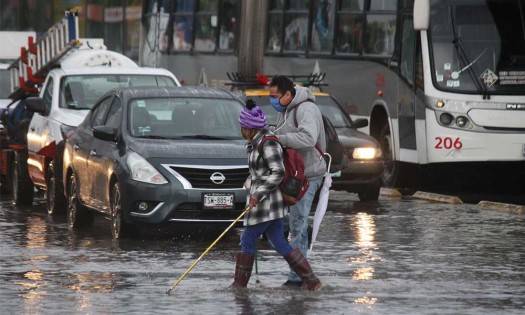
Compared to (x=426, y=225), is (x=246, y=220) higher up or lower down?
higher up

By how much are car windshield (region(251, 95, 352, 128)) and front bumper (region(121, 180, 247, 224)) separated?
23.2 ft

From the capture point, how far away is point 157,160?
16516 millimetres

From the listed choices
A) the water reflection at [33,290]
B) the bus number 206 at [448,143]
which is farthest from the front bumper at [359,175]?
the water reflection at [33,290]

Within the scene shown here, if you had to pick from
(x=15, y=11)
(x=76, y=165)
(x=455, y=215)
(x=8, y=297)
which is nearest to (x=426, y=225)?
(x=455, y=215)

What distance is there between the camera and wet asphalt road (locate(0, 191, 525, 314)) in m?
11.9

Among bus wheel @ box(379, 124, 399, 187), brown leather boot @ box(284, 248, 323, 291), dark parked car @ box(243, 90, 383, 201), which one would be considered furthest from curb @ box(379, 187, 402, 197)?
brown leather boot @ box(284, 248, 323, 291)

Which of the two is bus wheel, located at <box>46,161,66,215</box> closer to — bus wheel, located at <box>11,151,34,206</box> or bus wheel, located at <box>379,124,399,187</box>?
bus wheel, located at <box>11,151,34,206</box>

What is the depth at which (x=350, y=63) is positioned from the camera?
27766 millimetres

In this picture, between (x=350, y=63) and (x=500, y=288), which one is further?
(x=350, y=63)

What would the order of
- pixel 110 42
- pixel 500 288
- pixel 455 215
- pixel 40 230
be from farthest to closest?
pixel 110 42 < pixel 455 215 < pixel 40 230 < pixel 500 288

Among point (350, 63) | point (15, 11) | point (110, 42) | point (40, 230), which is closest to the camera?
point (40, 230)

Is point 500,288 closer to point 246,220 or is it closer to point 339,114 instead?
point 246,220

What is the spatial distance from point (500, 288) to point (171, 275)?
2.67 meters

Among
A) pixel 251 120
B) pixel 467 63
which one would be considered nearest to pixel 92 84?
pixel 467 63
